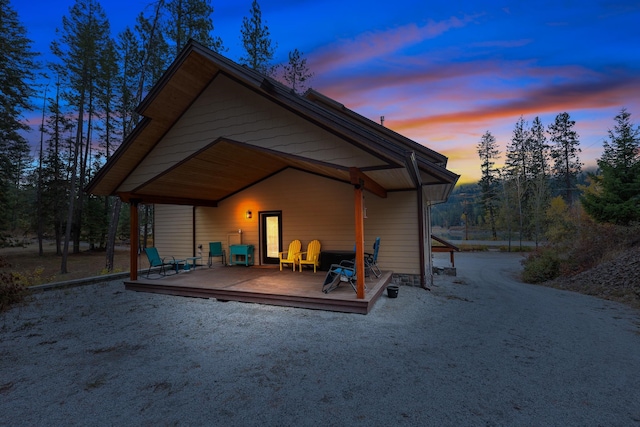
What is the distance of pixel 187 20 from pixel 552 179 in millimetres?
35644

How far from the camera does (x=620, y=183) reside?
445 inches

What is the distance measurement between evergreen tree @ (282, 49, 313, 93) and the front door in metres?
10.9

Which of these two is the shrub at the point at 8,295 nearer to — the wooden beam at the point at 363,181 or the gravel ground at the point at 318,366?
the gravel ground at the point at 318,366

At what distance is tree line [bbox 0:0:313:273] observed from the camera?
1071cm

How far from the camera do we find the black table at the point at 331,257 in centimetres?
740

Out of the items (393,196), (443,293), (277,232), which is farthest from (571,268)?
(277,232)

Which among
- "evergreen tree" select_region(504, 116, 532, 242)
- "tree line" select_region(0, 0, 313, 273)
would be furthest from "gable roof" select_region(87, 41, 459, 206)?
"evergreen tree" select_region(504, 116, 532, 242)

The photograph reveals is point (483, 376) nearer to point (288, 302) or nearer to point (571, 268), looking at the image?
point (288, 302)

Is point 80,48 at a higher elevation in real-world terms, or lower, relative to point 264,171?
higher

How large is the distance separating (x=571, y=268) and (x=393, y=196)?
747 cm

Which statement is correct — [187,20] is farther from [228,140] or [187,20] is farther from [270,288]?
[270,288]

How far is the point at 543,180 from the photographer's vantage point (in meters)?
20.4

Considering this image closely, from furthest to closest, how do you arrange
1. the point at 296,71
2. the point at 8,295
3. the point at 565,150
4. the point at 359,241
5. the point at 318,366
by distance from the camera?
the point at 565,150 → the point at 296,71 → the point at 8,295 → the point at 359,241 → the point at 318,366

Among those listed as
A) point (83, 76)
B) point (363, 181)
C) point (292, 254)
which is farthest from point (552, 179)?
point (83, 76)
